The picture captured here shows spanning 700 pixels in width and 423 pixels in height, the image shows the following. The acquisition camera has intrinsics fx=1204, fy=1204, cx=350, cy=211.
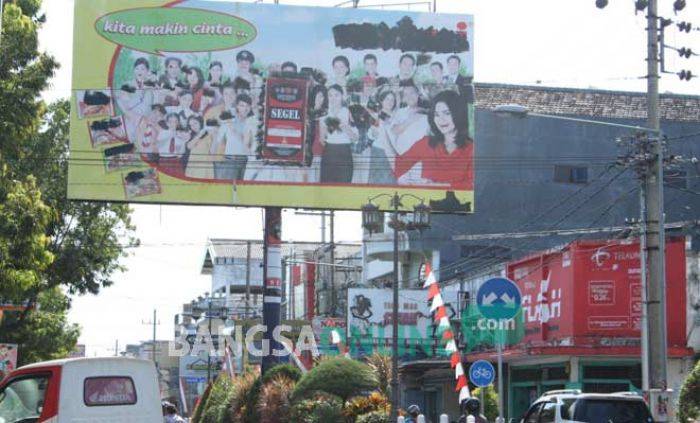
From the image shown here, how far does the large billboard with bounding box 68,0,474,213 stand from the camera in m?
36.4

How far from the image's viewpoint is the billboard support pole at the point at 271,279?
37188 millimetres

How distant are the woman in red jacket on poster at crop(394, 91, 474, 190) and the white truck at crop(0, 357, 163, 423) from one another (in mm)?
21021

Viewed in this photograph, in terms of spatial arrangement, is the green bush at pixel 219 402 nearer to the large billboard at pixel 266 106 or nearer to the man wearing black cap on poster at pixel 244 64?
the large billboard at pixel 266 106

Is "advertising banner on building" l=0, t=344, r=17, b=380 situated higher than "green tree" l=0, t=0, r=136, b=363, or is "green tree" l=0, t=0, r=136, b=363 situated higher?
"green tree" l=0, t=0, r=136, b=363

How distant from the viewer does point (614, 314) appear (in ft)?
115

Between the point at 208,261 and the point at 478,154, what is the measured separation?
52.2 metres

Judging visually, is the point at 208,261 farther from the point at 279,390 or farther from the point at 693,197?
the point at 279,390

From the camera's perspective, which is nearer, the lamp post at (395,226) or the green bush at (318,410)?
the lamp post at (395,226)

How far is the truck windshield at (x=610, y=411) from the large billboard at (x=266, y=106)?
17692 millimetres

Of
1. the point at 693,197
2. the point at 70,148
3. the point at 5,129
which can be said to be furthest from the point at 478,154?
the point at 5,129

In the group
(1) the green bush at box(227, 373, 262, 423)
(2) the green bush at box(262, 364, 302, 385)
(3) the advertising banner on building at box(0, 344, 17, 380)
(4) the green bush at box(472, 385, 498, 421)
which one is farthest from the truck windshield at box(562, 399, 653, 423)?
(3) the advertising banner on building at box(0, 344, 17, 380)

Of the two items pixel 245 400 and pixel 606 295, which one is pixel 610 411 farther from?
pixel 245 400

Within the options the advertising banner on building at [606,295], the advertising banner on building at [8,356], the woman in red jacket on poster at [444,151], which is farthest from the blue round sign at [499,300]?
the woman in red jacket on poster at [444,151]

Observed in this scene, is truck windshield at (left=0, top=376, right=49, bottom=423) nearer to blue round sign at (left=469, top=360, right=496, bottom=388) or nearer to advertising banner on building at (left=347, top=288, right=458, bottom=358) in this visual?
blue round sign at (left=469, top=360, right=496, bottom=388)
